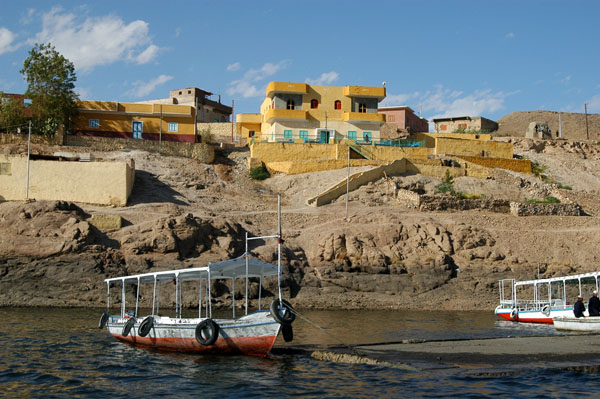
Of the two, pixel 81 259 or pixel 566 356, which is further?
pixel 81 259

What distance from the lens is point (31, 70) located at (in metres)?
45.7

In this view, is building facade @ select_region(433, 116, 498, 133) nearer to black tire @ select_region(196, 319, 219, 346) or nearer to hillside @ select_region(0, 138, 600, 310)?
hillside @ select_region(0, 138, 600, 310)

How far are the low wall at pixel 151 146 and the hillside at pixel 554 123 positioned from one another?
37185mm

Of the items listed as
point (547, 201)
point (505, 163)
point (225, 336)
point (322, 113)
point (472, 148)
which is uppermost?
point (322, 113)

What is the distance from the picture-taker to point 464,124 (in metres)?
69.9

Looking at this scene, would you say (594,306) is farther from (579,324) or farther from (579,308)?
(579,324)

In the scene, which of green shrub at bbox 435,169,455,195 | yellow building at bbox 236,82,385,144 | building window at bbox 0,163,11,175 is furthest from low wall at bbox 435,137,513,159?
building window at bbox 0,163,11,175

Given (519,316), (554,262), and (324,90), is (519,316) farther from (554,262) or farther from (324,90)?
(324,90)

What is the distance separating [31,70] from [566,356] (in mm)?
40865

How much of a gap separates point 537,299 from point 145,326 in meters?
19.7

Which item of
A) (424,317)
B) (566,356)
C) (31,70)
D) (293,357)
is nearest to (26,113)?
(31,70)

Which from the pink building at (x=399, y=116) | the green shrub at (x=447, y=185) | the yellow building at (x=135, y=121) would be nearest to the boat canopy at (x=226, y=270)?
the green shrub at (x=447, y=185)

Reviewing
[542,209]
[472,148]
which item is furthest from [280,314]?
[472,148]

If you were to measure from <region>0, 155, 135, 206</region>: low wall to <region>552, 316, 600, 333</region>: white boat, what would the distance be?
→ 25.0 metres
